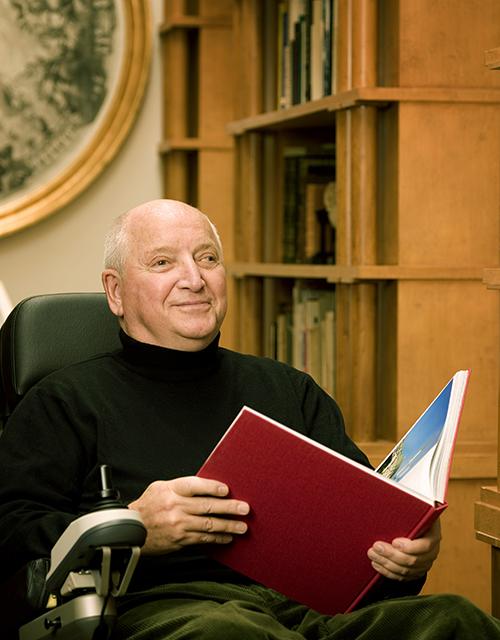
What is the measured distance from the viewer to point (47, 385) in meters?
1.95

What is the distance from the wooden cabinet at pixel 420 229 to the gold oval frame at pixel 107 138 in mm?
1111

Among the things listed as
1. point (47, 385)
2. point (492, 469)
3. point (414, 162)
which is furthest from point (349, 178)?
point (47, 385)

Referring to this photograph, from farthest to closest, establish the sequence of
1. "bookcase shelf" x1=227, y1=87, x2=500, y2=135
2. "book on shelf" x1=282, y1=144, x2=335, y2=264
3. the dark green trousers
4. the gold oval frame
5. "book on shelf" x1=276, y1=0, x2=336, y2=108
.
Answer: the gold oval frame < "book on shelf" x1=282, y1=144, x2=335, y2=264 < "book on shelf" x1=276, y1=0, x2=336, y2=108 < "bookcase shelf" x1=227, y1=87, x2=500, y2=135 < the dark green trousers

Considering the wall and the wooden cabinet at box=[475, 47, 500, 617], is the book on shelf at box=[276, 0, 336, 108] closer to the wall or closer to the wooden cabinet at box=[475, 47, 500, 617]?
the wall

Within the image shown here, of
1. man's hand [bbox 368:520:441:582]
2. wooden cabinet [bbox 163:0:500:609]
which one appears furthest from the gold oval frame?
man's hand [bbox 368:520:441:582]

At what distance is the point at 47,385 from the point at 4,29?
2.06 m

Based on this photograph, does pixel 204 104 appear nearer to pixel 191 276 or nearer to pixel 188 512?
pixel 191 276

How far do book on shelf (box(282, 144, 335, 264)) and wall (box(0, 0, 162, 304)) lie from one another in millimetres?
702

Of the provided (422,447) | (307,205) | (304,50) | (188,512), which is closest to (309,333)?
(307,205)

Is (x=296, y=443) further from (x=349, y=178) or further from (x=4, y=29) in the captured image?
(x=4, y=29)

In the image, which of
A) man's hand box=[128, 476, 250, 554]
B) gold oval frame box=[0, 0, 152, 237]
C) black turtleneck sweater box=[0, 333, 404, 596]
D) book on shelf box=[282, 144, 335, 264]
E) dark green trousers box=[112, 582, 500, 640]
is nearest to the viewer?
dark green trousers box=[112, 582, 500, 640]

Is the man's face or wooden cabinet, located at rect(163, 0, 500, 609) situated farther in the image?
wooden cabinet, located at rect(163, 0, 500, 609)

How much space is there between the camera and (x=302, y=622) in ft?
5.68

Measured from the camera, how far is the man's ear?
209 centimetres
